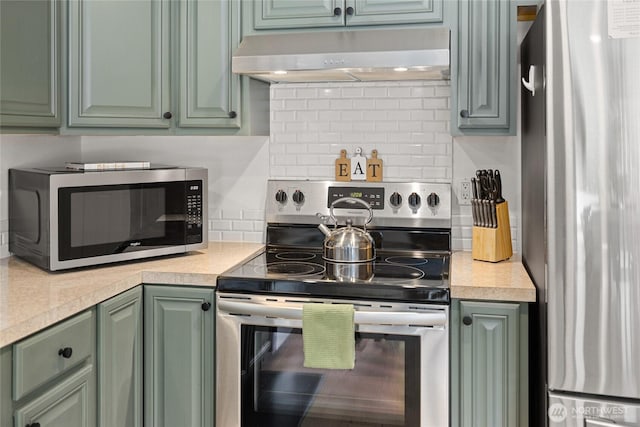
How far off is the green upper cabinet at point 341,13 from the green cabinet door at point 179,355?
1.12 m

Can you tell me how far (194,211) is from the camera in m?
2.54

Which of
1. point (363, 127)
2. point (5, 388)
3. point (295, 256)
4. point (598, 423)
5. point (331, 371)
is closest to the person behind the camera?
point (5, 388)

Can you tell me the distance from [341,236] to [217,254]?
0.55 metres

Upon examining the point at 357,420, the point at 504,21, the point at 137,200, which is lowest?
the point at 357,420

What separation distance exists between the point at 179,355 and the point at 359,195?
1032 millimetres

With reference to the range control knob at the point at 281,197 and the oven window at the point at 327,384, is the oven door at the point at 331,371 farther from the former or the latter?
the range control knob at the point at 281,197

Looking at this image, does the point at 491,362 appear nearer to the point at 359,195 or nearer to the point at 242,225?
the point at 359,195

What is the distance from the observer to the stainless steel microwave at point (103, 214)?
7.19ft

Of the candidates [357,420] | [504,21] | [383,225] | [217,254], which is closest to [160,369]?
[217,254]

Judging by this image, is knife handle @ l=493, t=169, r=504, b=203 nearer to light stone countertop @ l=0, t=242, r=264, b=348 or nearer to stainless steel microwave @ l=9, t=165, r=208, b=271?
light stone countertop @ l=0, t=242, r=264, b=348

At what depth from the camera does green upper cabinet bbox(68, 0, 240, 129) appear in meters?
2.47

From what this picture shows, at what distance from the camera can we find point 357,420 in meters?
2.20

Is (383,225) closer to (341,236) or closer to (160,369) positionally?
(341,236)

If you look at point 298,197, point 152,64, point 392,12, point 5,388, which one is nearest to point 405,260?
point 298,197
